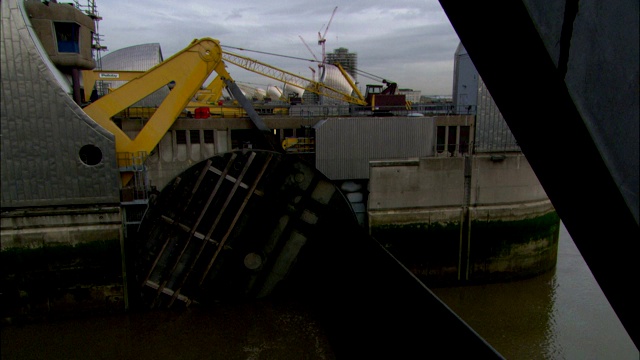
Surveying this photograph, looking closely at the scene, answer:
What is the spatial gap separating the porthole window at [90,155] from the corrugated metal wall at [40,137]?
1.02 feet

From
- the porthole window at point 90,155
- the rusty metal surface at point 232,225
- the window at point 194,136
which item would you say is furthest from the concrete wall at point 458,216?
the porthole window at point 90,155

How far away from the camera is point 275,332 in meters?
14.2

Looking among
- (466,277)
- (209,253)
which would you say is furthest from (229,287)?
(466,277)

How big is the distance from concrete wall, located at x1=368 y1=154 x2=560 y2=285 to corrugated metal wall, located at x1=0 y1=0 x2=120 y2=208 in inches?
425

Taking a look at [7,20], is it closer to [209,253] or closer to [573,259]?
[209,253]

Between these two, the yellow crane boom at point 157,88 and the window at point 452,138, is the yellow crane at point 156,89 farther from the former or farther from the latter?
the window at point 452,138

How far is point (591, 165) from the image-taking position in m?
1.58

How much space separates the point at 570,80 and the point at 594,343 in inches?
624

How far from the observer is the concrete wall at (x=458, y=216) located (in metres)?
16.7

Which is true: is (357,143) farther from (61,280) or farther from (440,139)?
(61,280)

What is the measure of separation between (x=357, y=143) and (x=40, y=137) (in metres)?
11.9

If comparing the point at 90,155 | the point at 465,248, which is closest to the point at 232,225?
the point at 90,155

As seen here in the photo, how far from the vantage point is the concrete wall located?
659 inches

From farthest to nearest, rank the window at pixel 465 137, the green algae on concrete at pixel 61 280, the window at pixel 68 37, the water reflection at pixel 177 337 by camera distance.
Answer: the window at pixel 465 137
the window at pixel 68 37
the green algae on concrete at pixel 61 280
the water reflection at pixel 177 337
